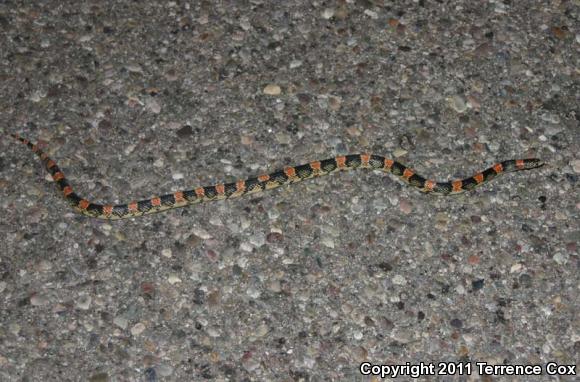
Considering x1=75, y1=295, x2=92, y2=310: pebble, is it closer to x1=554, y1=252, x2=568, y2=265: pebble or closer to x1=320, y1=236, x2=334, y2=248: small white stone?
x1=320, y1=236, x2=334, y2=248: small white stone

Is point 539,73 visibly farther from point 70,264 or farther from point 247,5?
point 70,264

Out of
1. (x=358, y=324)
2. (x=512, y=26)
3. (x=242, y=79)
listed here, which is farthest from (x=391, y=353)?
(x=512, y=26)

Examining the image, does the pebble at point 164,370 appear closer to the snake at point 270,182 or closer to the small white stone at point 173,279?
the small white stone at point 173,279

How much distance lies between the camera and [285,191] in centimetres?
637

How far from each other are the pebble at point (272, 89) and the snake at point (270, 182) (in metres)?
0.96

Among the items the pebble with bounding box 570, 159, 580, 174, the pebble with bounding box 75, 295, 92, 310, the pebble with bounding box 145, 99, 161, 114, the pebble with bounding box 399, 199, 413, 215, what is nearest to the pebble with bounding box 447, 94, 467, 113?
the pebble with bounding box 570, 159, 580, 174

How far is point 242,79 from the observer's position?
7.14 meters

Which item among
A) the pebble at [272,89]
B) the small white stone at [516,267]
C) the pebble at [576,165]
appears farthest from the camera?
the pebble at [272,89]

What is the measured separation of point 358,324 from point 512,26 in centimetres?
388

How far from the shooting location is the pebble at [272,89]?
7.05 m

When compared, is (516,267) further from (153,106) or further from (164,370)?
(153,106)

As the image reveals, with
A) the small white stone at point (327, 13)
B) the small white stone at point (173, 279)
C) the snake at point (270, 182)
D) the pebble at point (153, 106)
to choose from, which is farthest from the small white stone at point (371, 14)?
the small white stone at point (173, 279)

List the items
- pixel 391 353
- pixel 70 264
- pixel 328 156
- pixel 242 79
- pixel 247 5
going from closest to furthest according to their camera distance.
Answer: pixel 391 353, pixel 70 264, pixel 328 156, pixel 242 79, pixel 247 5

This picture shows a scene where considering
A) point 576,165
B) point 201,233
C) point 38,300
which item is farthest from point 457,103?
point 38,300
